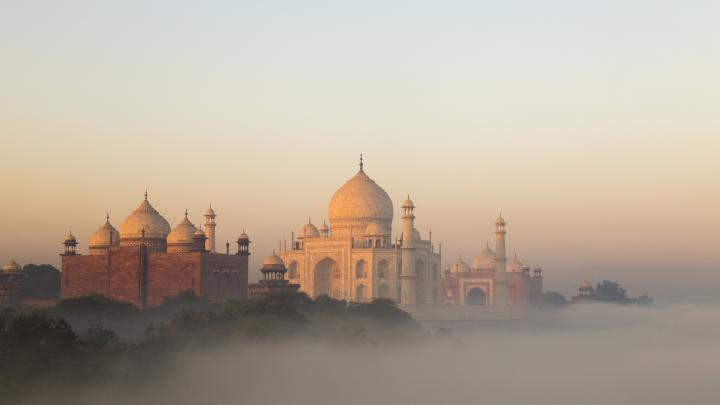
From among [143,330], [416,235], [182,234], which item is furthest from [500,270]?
[143,330]

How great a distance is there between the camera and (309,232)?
79.9 meters

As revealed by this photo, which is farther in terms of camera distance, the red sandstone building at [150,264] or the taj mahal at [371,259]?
the taj mahal at [371,259]

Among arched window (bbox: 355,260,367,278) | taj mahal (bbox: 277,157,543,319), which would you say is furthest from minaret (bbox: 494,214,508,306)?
arched window (bbox: 355,260,367,278)

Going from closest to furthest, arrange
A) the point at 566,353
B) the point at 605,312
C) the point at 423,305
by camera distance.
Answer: the point at 566,353 → the point at 423,305 → the point at 605,312

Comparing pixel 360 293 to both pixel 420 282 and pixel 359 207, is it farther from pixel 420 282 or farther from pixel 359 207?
pixel 359 207

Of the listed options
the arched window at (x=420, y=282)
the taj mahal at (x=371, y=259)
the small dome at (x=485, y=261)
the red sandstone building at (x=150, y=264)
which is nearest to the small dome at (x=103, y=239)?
the red sandstone building at (x=150, y=264)

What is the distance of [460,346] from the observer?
62.8 meters

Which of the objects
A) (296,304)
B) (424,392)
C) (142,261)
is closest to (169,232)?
(142,261)

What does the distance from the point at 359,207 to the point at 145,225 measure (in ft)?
62.9

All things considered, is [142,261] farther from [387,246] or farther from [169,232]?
[387,246]

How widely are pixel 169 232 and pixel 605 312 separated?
57.3 meters

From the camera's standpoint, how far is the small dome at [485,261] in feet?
308

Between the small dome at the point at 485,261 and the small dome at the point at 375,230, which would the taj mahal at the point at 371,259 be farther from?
the small dome at the point at 485,261

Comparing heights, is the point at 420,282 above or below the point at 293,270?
below
